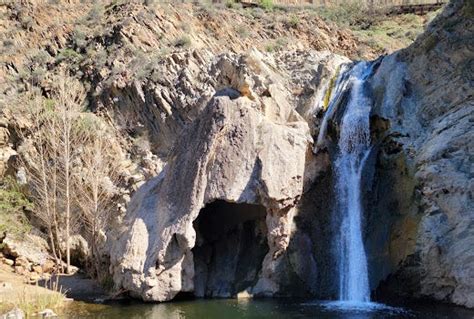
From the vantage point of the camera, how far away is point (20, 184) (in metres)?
29.3

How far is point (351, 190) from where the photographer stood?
2031 cm

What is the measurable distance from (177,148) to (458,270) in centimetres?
1107

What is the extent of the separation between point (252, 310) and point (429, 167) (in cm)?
774

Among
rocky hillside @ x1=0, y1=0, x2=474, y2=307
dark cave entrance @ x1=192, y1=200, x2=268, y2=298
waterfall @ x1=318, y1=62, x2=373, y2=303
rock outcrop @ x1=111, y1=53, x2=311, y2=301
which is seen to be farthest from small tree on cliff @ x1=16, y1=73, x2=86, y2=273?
waterfall @ x1=318, y1=62, x2=373, y2=303

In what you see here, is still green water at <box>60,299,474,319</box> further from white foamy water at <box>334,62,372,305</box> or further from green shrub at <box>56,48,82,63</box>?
green shrub at <box>56,48,82,63</box>

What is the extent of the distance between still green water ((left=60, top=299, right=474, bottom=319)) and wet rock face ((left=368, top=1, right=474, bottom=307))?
1.35 m

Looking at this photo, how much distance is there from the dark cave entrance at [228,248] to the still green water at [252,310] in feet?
4.10

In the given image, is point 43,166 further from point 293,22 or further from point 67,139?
point 293,22

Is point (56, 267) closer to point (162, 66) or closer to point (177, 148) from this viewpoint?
point (177, 148)

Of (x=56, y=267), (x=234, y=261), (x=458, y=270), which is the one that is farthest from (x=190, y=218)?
(x=56, y=267)

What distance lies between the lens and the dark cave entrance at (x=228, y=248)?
20172mm

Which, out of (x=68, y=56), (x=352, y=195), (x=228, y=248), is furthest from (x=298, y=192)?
(x=68, y=56)

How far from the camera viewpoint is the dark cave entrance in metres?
20.2

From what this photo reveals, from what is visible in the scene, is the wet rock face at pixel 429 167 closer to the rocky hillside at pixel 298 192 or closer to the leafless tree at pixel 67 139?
the rocky hillside at pixel 298 192
